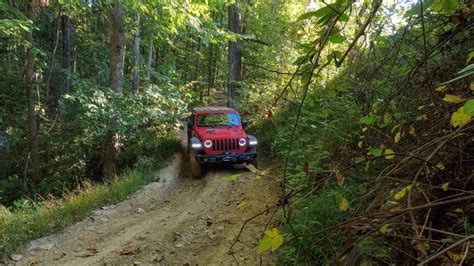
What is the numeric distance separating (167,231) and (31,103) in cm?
773

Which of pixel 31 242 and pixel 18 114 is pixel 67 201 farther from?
pixel 18 114

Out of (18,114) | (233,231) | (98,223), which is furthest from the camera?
(18,114)

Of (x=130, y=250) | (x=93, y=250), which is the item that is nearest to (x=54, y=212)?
(x=93, y=250)

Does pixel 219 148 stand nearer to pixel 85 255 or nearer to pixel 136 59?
pixel 85 255

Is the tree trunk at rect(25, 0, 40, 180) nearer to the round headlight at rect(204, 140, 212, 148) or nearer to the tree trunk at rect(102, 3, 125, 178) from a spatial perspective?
the tree trunk at rect(102, 3, 125, 178)

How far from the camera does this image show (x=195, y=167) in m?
9.70

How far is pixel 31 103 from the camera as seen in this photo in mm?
11219

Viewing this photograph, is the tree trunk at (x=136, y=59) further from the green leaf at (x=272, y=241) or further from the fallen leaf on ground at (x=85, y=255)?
the green leaf at (x=272, y=241)

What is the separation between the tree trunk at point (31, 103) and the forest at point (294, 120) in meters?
0.05

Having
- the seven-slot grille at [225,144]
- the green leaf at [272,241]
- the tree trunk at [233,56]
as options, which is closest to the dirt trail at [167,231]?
the seven-slot grille at [225,144]

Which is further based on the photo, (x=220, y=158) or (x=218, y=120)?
(x=218, y=120)

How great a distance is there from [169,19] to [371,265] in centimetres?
830

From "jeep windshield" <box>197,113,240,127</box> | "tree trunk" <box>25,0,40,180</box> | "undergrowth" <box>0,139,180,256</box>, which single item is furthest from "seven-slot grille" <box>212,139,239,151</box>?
"tree trunk" <box>25,0,40,180</box>

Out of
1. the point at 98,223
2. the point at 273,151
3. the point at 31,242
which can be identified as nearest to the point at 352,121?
the point at 273,151
